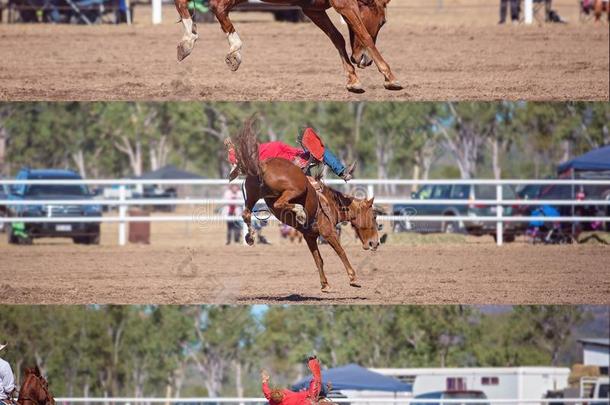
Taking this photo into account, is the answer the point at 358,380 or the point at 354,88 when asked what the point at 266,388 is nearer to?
the point at 354,88

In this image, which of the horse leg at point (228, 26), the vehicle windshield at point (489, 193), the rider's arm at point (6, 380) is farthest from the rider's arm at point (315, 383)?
the vehicle windshield at point (489, 193)

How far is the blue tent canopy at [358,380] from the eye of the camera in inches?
750

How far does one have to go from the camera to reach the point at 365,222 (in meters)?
12.8

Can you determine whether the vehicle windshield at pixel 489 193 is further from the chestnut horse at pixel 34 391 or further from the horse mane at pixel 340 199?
the chestnut horse at pixel 34 391

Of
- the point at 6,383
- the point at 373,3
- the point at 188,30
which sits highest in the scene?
the point at 373,3

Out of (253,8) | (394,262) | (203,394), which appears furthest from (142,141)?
(394,262)

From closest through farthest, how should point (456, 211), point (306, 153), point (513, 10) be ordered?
1. point (306, 153)
2. point (513, 10)
3. point (456, 211)

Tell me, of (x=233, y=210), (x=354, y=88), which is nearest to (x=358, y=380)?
(x=233, y=210)

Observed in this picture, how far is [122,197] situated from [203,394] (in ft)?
120

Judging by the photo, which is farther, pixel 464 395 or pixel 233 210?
pixel 464 395

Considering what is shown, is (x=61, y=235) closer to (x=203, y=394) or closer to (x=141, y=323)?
(x=141, y=323)

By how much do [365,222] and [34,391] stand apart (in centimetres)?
369

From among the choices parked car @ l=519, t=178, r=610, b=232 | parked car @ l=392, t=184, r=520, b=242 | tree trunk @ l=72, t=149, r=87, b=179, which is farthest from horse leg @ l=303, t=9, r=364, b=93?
tree trunk @ l=72, t=149, r=87, b=179

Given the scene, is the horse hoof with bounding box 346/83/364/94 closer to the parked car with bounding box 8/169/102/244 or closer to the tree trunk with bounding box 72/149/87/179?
the parked car with bounding box 8/169/102/244
